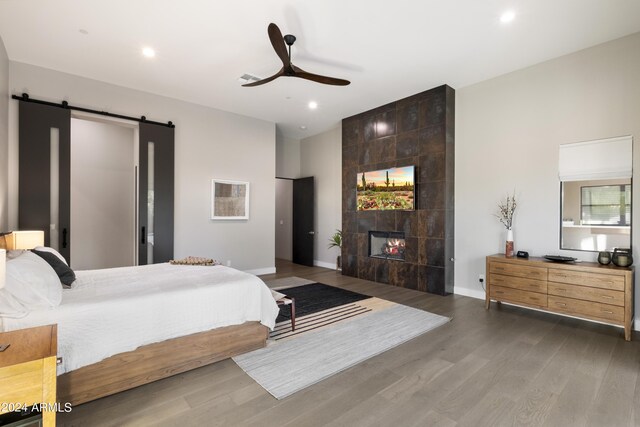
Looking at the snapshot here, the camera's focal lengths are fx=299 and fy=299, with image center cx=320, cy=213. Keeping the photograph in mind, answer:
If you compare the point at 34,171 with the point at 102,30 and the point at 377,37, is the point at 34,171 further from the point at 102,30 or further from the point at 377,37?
the point at 377,37

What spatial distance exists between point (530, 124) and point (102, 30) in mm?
5516

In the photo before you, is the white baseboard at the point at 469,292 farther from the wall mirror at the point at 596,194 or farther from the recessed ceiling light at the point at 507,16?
the recessed ceiling light at the point at 507,16

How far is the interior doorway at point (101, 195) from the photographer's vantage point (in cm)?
567

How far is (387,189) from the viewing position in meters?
5.64

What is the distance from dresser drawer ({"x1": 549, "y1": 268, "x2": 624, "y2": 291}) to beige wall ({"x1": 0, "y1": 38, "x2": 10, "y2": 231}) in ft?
21.8

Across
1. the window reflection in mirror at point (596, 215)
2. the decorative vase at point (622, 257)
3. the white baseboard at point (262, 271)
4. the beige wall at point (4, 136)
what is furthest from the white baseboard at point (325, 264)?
the beige wall at point (4, 136)

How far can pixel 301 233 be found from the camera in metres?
7.95

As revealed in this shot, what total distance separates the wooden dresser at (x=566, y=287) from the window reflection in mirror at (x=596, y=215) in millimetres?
381

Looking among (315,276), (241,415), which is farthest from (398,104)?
(241,415)

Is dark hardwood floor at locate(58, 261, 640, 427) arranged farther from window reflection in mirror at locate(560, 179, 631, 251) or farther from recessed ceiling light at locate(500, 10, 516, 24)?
recessed ceiling light at locate(500, 10, 516, 24)

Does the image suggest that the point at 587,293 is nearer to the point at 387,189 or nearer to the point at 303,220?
the point at 387,189

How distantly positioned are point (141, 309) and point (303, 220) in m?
5.78

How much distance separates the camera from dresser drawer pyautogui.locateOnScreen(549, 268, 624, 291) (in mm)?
3174

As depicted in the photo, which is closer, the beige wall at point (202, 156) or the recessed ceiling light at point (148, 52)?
the recessed ceiling light at point (148, 52)
